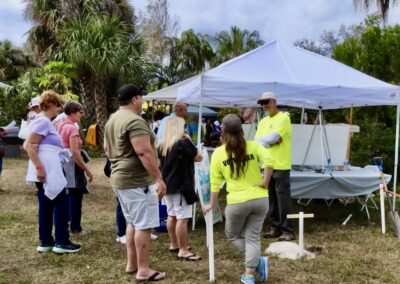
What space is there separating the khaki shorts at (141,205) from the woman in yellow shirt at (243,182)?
1.76 ft

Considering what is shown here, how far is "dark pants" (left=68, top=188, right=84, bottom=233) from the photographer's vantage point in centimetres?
558

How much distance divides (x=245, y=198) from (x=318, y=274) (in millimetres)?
1169

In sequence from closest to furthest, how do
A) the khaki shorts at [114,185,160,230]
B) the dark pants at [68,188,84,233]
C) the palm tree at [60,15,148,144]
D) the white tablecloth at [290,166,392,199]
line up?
the khaki shorts at [114,185,160,230] < the dark pants at [68,188,84,233] < the white tablecloth at [290,166,392,199] < the palm tree at [60,15,148,144]

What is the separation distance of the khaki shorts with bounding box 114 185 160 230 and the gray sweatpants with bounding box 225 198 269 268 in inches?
24.9

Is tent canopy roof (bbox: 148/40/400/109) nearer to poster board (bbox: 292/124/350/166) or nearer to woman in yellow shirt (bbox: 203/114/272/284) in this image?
poster board (bbox: 292/124/350/166)

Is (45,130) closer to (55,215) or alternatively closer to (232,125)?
(55,215)

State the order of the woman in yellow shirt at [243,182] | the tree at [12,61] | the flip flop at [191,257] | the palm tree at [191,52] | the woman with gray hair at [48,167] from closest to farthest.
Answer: the woman in yellow shirt at [243,182], the woman with gray hair at [48,167], the flip flop at [191,257], the tree at [12,61], the palm tree at [191,52]

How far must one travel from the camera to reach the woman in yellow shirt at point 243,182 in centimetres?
375

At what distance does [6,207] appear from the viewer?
7266 millimetres

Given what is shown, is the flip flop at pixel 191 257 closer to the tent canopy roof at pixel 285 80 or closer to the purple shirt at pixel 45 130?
the purple shirt at pixel 45 130

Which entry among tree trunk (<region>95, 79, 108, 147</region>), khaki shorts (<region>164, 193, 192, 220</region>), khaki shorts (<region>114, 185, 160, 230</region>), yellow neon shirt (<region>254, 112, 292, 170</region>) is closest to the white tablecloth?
yellow neon shirt (<region>254, 112, 292, 170</region>)

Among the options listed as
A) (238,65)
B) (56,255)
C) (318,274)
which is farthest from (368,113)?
(56,255)

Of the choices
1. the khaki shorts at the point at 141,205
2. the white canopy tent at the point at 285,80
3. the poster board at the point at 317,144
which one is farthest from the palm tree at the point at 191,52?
the khaki shorts at the point at 141,205

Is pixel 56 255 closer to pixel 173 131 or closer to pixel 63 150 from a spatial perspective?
pixel 63 150
